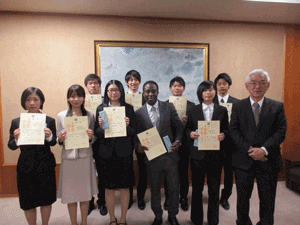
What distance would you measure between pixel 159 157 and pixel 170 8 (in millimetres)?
2300

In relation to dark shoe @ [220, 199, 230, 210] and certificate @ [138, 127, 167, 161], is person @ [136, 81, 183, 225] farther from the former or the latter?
dark shoe @ [220, 199, 230, 210]

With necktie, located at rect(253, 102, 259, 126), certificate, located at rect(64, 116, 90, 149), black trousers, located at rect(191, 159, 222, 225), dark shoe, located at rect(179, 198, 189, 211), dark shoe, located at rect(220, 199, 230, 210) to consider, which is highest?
necktie, located at rect(253, 102, 259, 126)

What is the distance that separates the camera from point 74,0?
2.63 metres

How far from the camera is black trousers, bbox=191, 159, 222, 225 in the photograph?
6.44 ft

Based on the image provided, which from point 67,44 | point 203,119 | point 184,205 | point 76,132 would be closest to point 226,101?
point 203,119

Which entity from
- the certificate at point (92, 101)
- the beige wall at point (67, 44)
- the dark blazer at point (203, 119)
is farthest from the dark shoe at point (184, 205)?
the beige wall at point (67, 44)

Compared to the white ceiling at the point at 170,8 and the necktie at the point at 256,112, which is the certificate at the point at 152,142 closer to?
the necktie at the point at 256,112

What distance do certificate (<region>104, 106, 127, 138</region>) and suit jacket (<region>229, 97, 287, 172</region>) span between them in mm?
1098

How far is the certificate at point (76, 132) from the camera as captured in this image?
1.79 m

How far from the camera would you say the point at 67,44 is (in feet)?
10.3

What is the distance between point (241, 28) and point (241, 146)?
2.65m

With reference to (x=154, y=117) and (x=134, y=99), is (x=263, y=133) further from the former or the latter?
(x=134, y=99)

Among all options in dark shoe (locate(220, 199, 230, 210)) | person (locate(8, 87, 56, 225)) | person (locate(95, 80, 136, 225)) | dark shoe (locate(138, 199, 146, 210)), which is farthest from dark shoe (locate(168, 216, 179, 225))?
person (locate(8, 87, 56, 225))

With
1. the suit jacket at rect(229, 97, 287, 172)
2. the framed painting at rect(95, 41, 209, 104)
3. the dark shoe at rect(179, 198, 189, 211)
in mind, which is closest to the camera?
the suit jacket at rect(229, 97, 287, 172)
